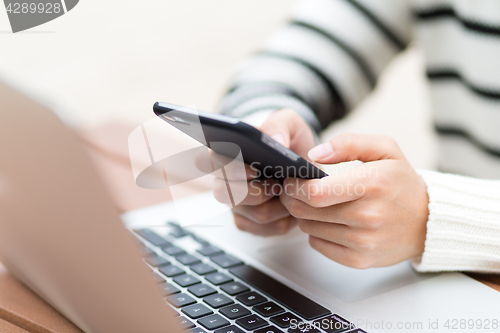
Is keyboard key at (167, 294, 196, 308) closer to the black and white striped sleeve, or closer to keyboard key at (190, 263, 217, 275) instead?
keyboard key at (190, 263, 217, 275)

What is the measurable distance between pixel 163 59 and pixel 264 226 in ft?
5.16

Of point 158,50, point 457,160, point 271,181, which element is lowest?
point 457,160

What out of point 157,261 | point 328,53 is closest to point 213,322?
point 157,261

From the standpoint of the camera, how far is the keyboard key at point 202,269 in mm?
405

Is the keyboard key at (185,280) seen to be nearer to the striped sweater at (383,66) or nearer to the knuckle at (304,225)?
the knuckle at (304,225)

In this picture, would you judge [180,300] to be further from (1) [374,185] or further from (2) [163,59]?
(2) [163,59]

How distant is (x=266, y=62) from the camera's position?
69 cm

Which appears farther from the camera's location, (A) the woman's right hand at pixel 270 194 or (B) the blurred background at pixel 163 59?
(B) the blurred background at pixel 163 59

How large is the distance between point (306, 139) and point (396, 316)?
21cm

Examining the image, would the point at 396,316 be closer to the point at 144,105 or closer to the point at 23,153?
the point at 23,153

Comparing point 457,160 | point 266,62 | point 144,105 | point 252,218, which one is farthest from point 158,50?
point 252,218

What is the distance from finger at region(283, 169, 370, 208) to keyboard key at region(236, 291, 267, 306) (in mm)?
85

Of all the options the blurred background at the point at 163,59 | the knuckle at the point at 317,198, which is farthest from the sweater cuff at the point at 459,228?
the blurred background at the point at 163,59

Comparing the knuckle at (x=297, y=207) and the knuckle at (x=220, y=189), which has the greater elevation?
the knuckle at (x=220, y=189)
